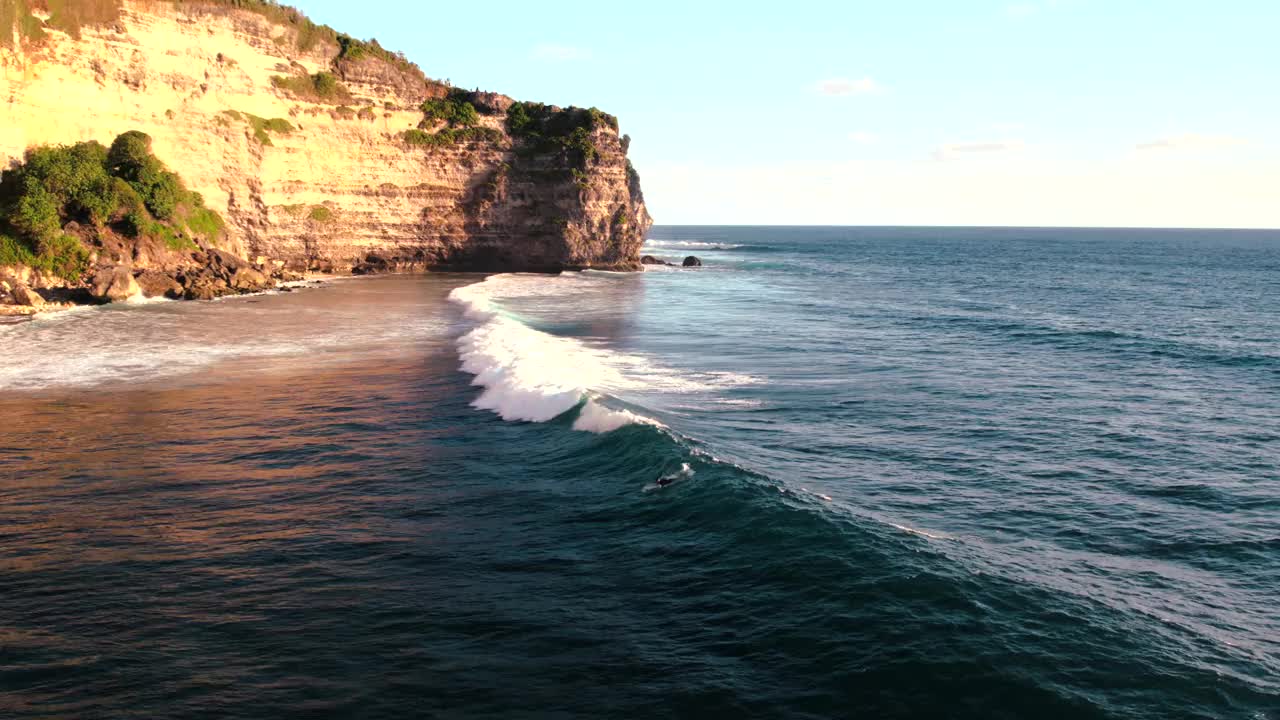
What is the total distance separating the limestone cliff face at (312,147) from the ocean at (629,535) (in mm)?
27258

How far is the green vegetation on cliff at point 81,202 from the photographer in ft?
138

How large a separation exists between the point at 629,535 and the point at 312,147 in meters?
56.9

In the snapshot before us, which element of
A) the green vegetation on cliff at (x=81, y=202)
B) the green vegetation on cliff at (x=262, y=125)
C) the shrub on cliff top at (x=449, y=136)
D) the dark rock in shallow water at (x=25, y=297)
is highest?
the shrub on cliff top at (x=449, y=136)

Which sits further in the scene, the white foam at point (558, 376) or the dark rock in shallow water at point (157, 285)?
the dark rock in shallow water at point (157, 285)

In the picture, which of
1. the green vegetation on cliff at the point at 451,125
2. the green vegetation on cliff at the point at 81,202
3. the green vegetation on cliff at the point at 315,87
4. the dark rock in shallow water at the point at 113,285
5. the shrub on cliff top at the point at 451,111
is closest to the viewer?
the green vegetation on cliff at the point at 81,202

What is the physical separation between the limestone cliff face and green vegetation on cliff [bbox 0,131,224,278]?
6.82 ft

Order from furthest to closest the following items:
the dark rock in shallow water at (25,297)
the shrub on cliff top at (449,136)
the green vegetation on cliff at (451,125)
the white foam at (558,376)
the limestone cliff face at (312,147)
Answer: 1. the green vegetation on cliff at (451,125)
2. the shrub on cliff top at (449,136)
3. the limestone cliff face at (312,147)
4. the dark rock in shallow water at (25,297)
5. the white foam at (558,376)

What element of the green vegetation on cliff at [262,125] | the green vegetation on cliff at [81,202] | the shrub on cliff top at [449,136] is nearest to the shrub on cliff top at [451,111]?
the shrub on cliff top at [449,136]

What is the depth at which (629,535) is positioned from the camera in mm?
12047

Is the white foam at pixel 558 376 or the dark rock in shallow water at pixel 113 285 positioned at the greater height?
the dark rock in shallow water at pixel 113 285

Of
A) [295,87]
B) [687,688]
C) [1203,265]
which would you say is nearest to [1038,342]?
[687,688]

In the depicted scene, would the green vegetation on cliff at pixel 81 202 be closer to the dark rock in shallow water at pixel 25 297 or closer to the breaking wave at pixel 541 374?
the dark rock in shallow water at pixel 25 297

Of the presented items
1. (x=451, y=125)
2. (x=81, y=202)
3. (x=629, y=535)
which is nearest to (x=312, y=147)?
(x=451, y=125)

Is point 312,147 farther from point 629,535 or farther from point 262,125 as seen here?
point 629,535
